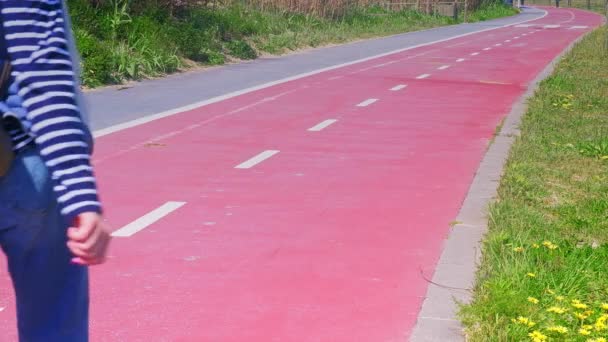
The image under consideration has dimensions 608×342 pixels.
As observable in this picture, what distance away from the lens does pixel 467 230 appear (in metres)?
7.43

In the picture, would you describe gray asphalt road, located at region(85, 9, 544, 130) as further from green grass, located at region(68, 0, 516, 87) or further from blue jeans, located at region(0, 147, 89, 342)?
blue jeans, located at region(0, 147, 89, 342)

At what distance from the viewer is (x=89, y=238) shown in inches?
99.3

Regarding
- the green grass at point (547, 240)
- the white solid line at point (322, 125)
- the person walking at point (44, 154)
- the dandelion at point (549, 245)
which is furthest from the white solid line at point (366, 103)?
the person walking at point (44, 154)

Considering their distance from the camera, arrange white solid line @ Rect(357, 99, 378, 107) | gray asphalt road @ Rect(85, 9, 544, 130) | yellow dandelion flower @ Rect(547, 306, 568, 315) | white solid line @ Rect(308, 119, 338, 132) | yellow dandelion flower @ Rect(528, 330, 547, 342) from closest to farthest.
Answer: yellow dandelion flower @ Rect(528, 330, 547, 342) → yellow dandelion flower @ Rect(547, 306, 568, 315) → white solid line @ Rect(308, 119, 338, 132) → gray asphalt road @ Rect(85, 9, 544, 130) → white solid line @ Rect(357, 99, 378, 107)

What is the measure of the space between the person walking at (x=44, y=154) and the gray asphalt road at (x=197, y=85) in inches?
316

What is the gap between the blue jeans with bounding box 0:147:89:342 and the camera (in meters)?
2.60

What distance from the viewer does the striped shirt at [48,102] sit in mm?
2516

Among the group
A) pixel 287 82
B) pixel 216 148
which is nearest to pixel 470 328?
pixel 216 148

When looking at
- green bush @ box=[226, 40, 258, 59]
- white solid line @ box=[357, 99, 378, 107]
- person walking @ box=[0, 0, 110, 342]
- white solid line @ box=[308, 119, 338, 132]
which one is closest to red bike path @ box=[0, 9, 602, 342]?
white solid line @ box=[308, 119, 338, 132]

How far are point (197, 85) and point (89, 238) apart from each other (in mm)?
16237

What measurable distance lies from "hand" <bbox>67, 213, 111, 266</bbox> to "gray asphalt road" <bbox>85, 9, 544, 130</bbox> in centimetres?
816

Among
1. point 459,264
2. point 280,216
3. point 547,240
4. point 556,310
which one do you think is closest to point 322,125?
point 280,216

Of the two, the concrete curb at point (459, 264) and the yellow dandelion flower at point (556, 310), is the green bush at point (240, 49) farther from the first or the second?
the yellow dandelion flower at point (556, 310)

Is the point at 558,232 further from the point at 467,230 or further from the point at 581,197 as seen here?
the point at 581,197
